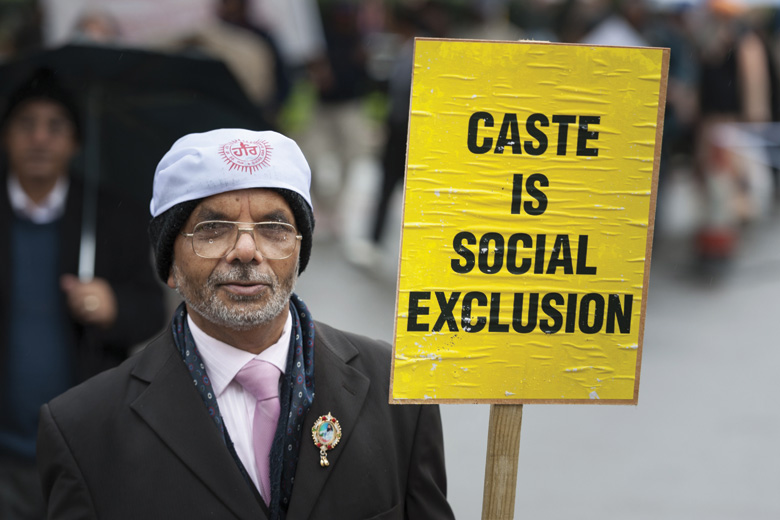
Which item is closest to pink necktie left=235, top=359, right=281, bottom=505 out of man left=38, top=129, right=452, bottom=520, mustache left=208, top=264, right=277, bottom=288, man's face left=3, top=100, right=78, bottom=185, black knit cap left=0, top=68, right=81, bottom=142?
man left=38, top=129, right=452, bottom=520

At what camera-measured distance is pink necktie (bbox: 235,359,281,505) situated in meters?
2.52

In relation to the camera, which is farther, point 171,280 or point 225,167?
point 171,280

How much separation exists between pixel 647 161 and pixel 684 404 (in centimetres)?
463

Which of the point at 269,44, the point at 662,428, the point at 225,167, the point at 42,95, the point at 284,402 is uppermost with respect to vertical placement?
the point at 269,44

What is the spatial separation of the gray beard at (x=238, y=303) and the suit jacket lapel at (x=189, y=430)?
0.13 m

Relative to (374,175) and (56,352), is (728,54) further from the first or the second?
(56,352)

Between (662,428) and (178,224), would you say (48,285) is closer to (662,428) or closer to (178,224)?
(178,224)

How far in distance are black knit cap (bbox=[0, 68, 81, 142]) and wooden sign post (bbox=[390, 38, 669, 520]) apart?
228 cm

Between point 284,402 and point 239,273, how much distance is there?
287 millimetres

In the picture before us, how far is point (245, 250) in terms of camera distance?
254cm

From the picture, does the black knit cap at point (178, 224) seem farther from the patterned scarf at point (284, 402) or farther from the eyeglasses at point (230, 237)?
the patterned scarf at point (284, 402)

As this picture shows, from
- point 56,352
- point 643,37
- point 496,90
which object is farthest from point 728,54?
point 496,90

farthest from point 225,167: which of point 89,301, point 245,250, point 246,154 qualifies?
point 89,301

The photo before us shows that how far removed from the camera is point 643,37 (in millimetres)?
11453
